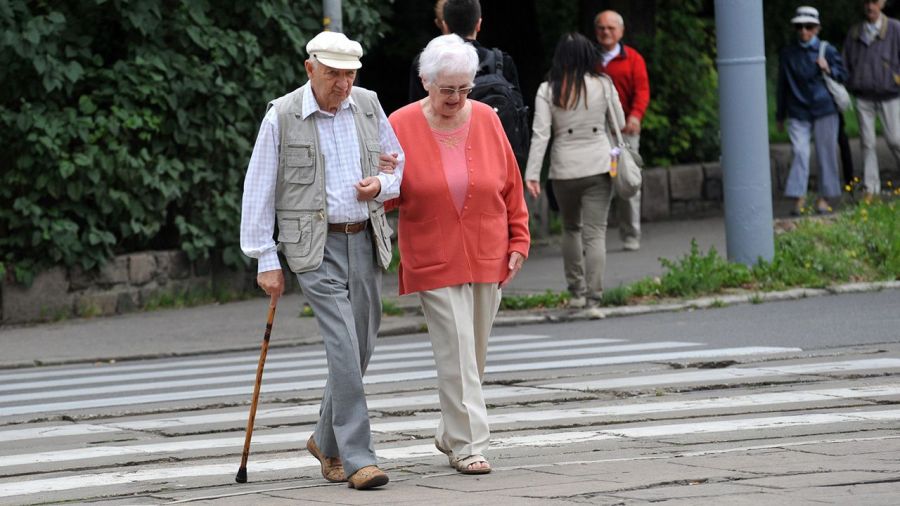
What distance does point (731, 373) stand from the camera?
32.2 feet

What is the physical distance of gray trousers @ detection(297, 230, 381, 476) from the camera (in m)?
6.82

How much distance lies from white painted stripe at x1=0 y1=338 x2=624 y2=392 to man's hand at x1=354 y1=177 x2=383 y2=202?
14.8 ft

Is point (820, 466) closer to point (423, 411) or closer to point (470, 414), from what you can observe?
point (470, 414)

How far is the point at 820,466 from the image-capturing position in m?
6.71

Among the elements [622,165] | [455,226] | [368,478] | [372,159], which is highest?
[372,159]

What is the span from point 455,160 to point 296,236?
81 cm

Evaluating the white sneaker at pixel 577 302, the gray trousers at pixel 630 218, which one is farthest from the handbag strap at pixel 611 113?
the gray trousers at pixel 630 218

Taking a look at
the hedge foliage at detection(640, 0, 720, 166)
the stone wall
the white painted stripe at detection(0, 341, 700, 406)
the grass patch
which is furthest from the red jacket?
the white painted stripe at detection(0, 341, 700, 406)

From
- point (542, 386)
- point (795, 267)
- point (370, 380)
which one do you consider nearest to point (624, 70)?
point (795, 267)

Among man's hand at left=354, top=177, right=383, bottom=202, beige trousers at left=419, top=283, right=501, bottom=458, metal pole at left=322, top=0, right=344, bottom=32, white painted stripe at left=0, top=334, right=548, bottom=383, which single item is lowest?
white painted stripe at left=0, top=334, right=548, bottom=383

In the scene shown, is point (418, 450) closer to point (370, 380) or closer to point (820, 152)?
point (370, 380)

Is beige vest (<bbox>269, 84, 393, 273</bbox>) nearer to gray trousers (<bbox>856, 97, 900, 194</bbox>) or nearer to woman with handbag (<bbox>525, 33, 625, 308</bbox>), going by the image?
woman with handbag (<bbox>525, 33, 625, 308</bbox>)

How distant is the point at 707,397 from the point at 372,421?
1731mm

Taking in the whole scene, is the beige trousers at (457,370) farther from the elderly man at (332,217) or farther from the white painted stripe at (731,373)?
the white painted stripe at (731,373)
